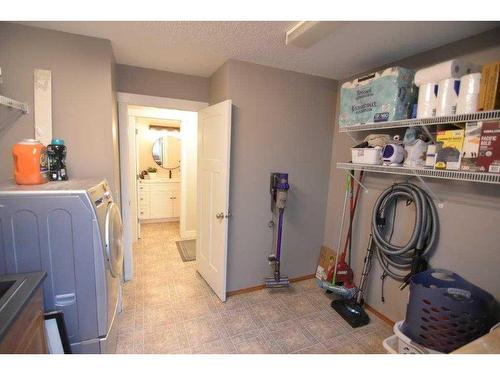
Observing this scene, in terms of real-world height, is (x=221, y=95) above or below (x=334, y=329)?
above

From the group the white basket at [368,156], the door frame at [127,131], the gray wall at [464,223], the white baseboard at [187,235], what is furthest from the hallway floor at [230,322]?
the white basket at [368,156]

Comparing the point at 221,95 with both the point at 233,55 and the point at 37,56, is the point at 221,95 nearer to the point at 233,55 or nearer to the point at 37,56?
the point at 233,55

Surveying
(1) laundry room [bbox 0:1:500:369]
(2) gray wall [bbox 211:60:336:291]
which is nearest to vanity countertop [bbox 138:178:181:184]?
→ (1) laundry room [bbox 0:1:500:369]

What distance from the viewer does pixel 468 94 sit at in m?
1.30

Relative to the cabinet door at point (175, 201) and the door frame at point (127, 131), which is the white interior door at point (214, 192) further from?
the cabinet door at point (175, 201)

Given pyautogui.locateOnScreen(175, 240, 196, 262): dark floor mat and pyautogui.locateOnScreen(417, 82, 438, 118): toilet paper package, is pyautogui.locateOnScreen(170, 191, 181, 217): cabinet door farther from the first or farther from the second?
pyautogui.locateOnScreen(417, 82, 438, 118): toilet paper package

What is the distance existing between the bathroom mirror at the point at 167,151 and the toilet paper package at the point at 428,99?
4581 millimetres

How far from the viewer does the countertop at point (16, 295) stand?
0.82 metres

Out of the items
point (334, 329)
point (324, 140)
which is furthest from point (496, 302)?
point (324, 140)

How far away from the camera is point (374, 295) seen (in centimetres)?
228

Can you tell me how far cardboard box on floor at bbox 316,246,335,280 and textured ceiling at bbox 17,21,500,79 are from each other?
6.64ft

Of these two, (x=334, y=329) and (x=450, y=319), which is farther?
(x=334, y=329)

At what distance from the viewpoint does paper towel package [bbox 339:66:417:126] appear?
1675 mm
